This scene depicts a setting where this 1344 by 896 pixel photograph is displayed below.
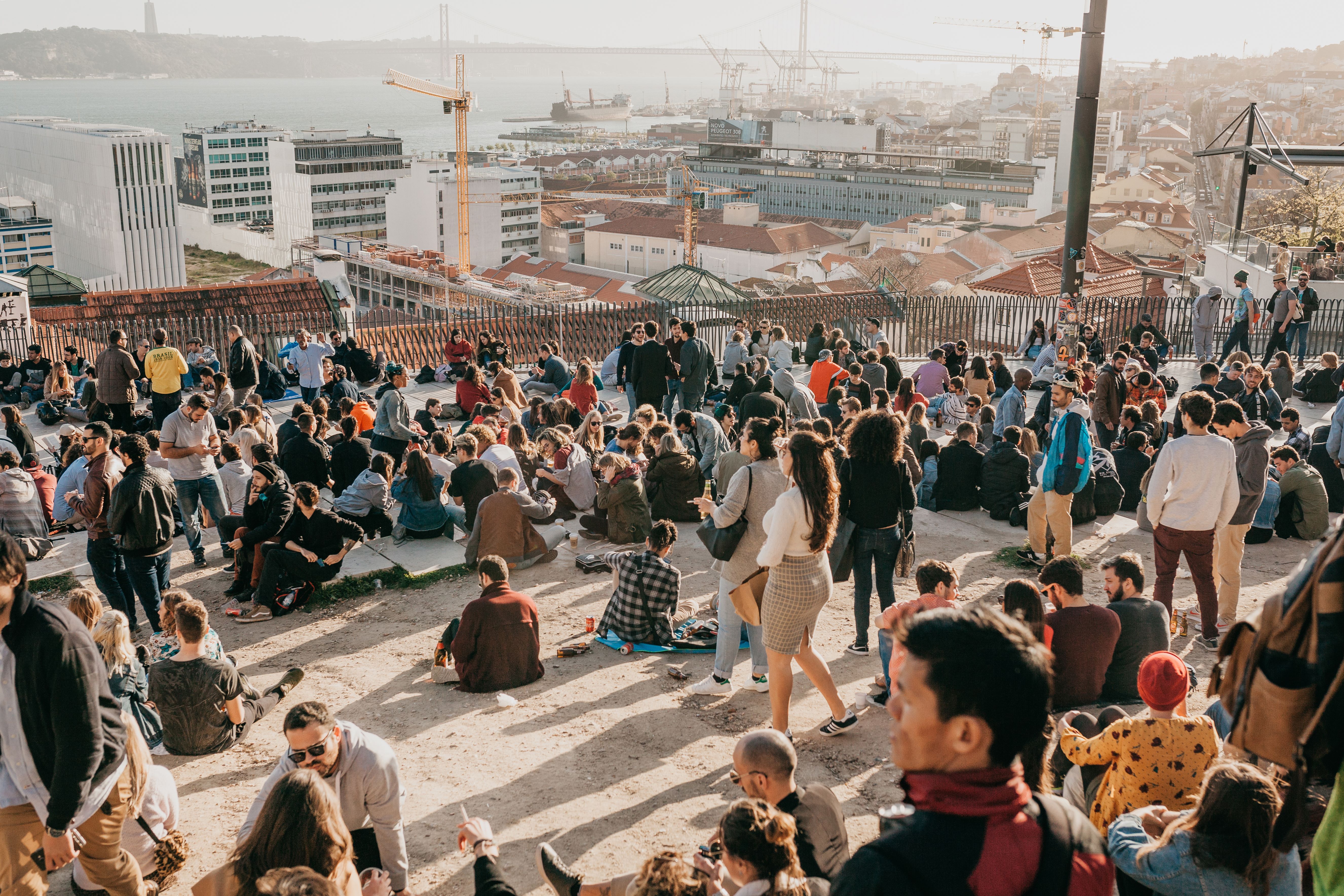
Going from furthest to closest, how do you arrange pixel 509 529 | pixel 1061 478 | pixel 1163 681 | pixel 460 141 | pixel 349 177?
pixel 349 177, pixel 460 141, pixel 509 529, pixel 1061 478, pixel 1163 681

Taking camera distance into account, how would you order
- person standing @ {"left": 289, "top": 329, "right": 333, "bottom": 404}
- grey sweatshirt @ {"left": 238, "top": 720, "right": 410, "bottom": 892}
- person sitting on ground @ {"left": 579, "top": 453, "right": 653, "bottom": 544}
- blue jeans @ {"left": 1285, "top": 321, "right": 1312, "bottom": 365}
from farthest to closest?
1. blue jeans @ {"left": 1285, "top": 321, "right": 1312, "bottom": 365}
2. person standing @ {"left": 289, "top": 329, "right": 333, "bottom": 404}
3. person sitting on ground @ {"left": 579, "top": 453, "right": 653, "bottom": 544}
4. grey sweatshirt @ {"left": 238, "top": 720, "right": 410, "bottom": 892}

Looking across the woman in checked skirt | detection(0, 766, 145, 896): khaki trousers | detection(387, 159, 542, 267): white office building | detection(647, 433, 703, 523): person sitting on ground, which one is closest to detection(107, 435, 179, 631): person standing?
detection(0, 766, 145, 896): khaki trousers

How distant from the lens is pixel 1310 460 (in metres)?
9.88

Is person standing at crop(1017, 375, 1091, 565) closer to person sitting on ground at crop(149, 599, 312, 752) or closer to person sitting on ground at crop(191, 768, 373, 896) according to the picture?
person sitting on ground at crop(149, 599, 312, 752)

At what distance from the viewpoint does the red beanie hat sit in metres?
3.96

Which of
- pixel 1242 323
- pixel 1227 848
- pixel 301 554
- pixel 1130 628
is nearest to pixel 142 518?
pixel 301 554

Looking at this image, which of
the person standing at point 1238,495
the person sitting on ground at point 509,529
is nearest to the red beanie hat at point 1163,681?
the person standing at point 1238,495

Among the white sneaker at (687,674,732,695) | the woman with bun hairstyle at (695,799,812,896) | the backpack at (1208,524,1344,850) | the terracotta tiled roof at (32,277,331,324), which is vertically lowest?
the terracotta tiled roof at (32,277,331,324)

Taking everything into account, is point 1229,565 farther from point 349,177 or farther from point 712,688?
point 349,177

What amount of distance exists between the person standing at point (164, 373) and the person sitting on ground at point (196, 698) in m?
6.41

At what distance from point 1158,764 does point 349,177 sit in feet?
511

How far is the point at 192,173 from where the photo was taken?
505 ft

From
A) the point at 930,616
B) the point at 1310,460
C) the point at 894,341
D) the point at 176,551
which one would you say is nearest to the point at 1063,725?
the point at 930,616

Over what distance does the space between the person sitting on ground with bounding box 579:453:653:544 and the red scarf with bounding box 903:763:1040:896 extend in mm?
7290
